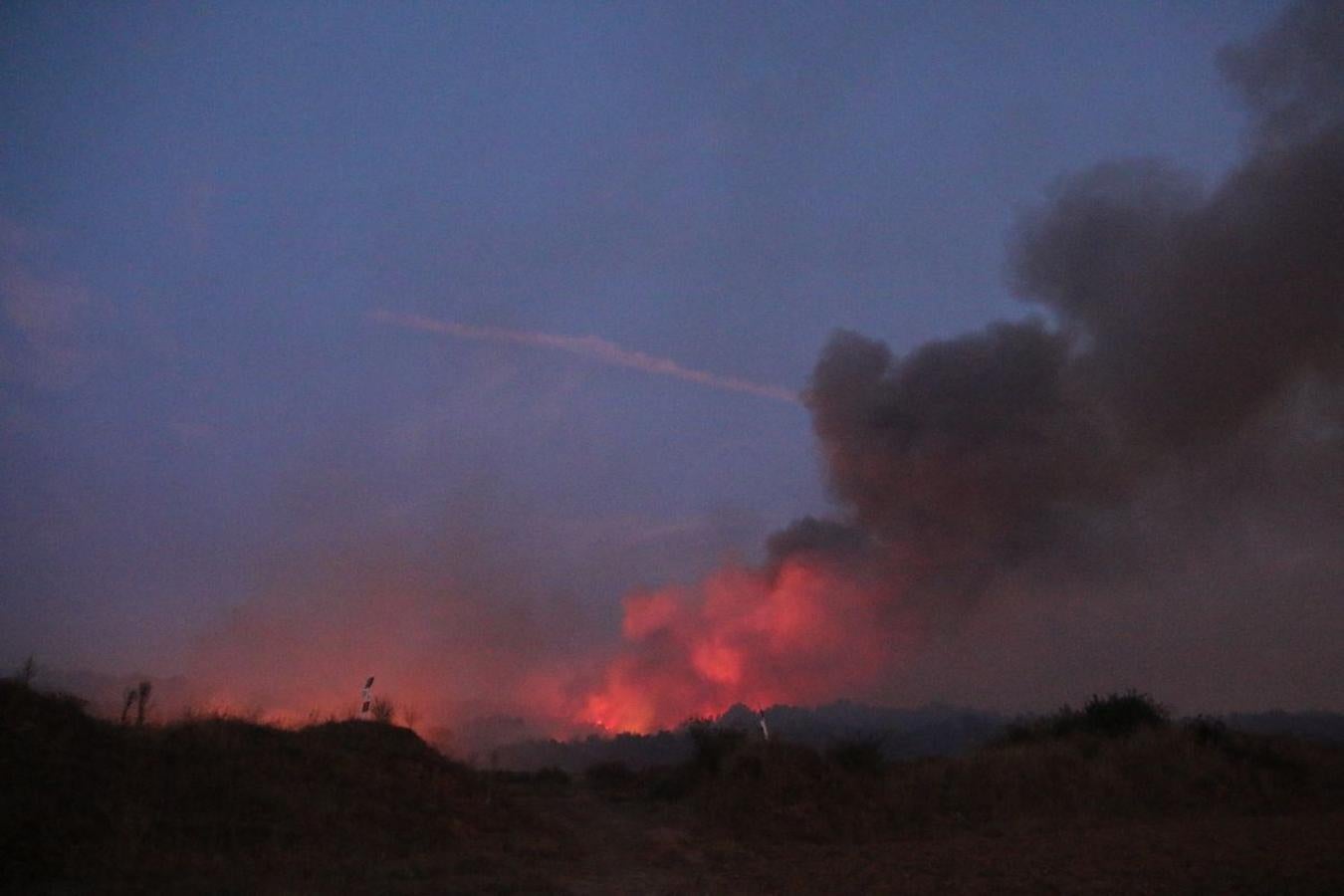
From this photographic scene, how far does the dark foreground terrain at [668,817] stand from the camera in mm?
10516

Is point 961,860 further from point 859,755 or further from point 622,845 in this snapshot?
point 859,755

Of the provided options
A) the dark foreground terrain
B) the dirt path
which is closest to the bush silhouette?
the dark foreground terrain

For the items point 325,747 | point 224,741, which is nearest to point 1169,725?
point 325,747

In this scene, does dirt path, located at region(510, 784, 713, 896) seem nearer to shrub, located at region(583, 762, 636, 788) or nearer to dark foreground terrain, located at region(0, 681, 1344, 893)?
dark foreground terrain, located at region(0, 681, 1344, 893)

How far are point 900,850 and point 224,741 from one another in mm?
10823

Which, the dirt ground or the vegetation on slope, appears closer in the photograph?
the vegetation on slope

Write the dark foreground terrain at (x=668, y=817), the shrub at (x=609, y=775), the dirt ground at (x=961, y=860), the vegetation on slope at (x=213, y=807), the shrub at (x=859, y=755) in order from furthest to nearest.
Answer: the shrub at (x=609, y=775) → the shrub at (x=859, y=755) → the dirt ground at (x=961, y=860) → the dark foreground terrain at (x=668, y=817) → the vegetation on slope at (x=213, y=807)

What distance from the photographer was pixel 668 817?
17.6m

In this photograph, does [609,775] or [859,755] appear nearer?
[859,755]

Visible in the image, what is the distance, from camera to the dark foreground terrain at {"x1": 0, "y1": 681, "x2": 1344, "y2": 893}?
34.5 feet

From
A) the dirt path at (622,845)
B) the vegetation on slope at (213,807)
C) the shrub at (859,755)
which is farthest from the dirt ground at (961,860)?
the shrub at (859,755)

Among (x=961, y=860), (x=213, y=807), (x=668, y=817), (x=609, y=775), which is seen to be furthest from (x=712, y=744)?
(x=213, y=807)

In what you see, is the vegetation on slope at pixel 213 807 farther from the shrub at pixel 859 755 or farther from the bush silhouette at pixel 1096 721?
the bush silhouette at pixel 1096 721

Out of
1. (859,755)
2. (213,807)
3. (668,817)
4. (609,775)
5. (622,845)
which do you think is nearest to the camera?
(213,807)
